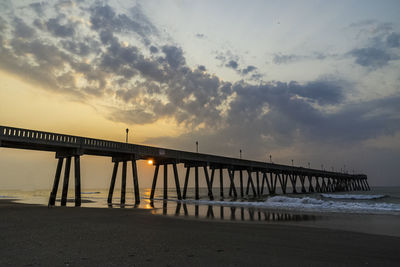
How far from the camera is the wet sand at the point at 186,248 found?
5.70 m

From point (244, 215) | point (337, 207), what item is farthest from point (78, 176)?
point (337, 207)

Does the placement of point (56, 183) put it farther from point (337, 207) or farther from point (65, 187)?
point (337, 207)

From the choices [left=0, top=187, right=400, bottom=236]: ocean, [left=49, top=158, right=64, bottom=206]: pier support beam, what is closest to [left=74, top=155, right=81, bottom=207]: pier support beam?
[left=0, top=187, right=400, bottom=236]: ocean

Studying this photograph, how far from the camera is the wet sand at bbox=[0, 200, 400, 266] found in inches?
224

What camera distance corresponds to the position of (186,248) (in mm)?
6992

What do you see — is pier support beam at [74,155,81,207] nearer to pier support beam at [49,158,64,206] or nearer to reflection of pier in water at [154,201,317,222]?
pier support beam at [49,158,64,206]

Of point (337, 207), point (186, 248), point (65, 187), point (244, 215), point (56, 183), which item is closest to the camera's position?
point (186, 248)

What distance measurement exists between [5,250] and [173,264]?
15.1 feet

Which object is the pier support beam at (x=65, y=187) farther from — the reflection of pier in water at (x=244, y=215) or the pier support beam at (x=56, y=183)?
the reflection of pier in water at (x=244, y=215)

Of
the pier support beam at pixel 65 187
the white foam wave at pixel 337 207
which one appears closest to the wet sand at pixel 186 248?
the white foam wave at pixel 337 207

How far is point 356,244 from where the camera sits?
8.18 m

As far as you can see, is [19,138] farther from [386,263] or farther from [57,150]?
[386,263]

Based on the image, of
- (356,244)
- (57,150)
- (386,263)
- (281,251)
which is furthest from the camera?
(57,150)

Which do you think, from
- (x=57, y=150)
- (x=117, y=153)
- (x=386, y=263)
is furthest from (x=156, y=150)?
(x=386, y=263)
